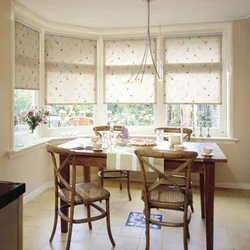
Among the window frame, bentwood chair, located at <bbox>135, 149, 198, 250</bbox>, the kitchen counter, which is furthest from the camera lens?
the window frame

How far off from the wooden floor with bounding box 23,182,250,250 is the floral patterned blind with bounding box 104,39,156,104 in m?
1.69

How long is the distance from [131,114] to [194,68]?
4.07 ft

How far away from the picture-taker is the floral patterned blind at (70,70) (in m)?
4.26

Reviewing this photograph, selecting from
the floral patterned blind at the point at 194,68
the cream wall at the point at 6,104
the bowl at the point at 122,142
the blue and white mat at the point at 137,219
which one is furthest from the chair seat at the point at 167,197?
the floral patterned blind at the point at 194,68

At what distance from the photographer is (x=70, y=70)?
4.41m

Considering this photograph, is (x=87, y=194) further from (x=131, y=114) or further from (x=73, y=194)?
(x=131, y=114)

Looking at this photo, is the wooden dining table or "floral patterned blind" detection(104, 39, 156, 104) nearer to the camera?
the wooden dining table

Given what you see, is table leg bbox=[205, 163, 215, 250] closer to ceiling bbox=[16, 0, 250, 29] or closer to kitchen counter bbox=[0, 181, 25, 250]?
kitchen counter bbox=[0, 181, 25, 250]

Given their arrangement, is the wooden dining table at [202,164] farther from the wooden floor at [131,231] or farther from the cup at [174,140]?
the wooden floor at [131,231]

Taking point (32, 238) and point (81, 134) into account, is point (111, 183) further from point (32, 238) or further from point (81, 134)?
point (32, 238)

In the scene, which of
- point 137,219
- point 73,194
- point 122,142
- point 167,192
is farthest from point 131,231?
point 122,142

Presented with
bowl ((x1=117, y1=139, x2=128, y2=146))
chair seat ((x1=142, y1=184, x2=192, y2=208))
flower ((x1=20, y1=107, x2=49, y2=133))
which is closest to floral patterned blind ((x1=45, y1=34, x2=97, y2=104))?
flower ((x1=20, y1=107, x2=49, y2=133))

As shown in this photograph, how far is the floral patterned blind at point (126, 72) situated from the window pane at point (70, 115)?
40 cm

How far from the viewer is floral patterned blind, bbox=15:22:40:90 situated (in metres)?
3.55
